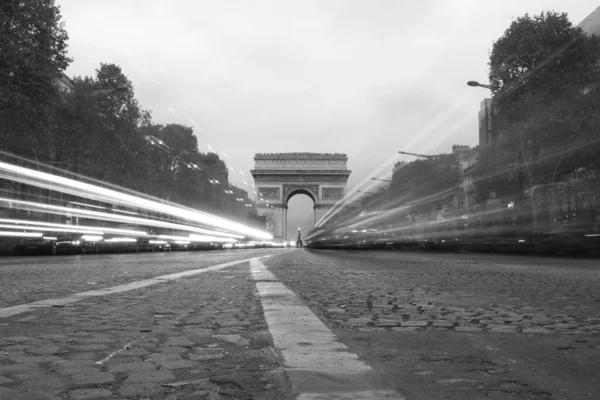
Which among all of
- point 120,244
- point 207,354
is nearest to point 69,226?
point 120,244

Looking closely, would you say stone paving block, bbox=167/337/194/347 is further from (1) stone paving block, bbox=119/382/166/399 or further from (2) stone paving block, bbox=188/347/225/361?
(1) stone paving block, bbox=119/382/166/399

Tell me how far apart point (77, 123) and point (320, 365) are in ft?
148

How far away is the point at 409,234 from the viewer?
48281mm

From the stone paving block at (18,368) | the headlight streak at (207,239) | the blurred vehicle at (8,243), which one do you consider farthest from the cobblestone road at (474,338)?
the headlight streak at (207,239)

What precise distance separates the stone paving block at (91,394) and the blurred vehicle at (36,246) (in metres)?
25.3

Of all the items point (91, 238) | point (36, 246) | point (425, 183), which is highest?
point (425, 183)

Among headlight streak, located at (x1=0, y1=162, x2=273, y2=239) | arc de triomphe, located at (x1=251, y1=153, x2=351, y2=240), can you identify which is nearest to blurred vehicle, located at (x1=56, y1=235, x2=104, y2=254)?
headlight streak, located at (x1=0, y1=162, x2=273, y2=239)

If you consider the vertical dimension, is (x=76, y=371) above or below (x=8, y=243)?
below

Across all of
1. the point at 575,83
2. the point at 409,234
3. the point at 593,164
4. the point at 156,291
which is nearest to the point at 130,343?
the point at 156,291

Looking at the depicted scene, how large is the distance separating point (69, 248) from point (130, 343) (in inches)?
1024

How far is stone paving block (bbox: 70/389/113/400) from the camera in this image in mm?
2180

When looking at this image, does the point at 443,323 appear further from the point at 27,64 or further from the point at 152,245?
the point at 152,245

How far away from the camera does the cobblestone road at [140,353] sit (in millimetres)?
2312

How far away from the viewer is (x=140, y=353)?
3102 mm
